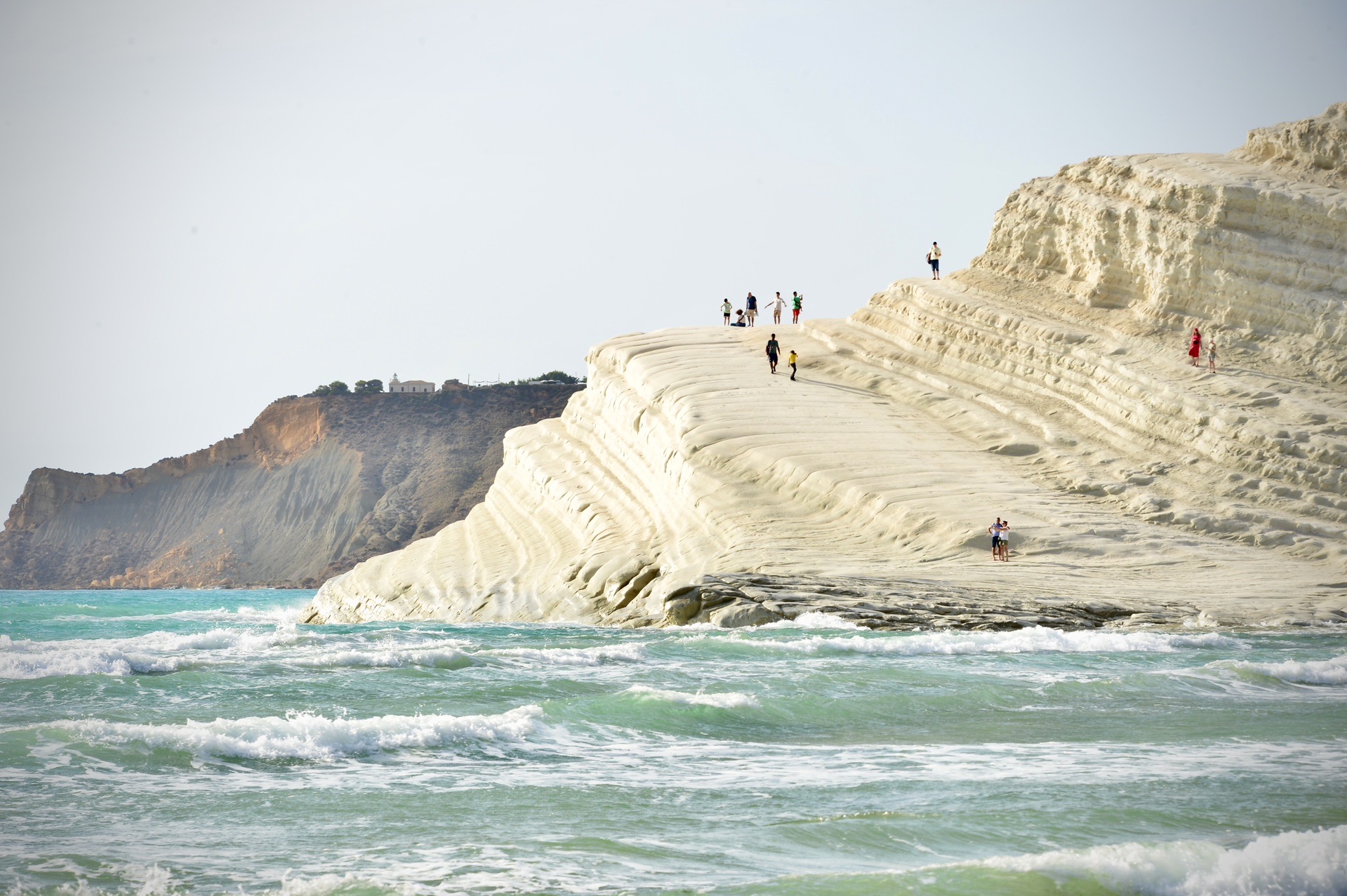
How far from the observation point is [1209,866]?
590 centimetres

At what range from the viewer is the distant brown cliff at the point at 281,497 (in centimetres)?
8712

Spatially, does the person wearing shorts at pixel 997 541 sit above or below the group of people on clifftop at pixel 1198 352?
below

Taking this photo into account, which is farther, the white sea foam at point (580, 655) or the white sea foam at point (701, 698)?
the white sea foam at point (580, 655)

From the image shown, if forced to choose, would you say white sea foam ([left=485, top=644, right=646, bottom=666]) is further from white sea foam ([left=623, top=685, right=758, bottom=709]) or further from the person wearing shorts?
the person wearing shorts

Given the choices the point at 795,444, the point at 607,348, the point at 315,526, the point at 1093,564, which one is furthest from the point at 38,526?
the point at 1093,564

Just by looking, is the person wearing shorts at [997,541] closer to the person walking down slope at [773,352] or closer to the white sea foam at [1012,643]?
the white sea foam at [1012,643]

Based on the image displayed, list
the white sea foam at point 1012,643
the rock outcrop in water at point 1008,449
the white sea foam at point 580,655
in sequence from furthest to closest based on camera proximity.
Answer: the rock outcrop in water at point 1008,449
the white sea foam at point 1012,643
the white sea foam at point 580,655

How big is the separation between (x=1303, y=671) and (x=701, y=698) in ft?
23.4

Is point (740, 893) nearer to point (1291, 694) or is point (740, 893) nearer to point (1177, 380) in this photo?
point (1291, 694)

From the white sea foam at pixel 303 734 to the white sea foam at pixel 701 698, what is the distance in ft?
5.38

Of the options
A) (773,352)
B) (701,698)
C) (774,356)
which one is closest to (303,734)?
(701,698)

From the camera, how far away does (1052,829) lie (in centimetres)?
695

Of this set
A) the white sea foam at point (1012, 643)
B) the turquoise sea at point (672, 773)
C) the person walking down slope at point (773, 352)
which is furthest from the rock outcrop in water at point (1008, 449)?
the turquoise sea at point (672, 773)

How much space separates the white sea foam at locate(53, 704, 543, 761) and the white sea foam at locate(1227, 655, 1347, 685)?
8.54 metres
